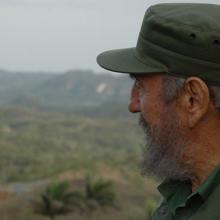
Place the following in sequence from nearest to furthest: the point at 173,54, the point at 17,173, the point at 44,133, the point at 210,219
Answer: the point at 210,219
the point at 173,54
the point at 17,173
the point at 44,133

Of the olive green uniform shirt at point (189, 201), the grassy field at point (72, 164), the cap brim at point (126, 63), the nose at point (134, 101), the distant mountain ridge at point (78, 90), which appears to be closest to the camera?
the olive green uniform shirt at point (189, 201)

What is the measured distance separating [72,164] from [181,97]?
2696 cm

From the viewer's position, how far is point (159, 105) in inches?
76.6

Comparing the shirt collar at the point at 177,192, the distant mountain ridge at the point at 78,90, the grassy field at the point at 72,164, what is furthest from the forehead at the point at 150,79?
the distant mountain ridge at the point at 78,90

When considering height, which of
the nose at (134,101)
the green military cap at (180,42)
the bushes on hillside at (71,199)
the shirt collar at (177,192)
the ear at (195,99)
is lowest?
the bushes on hillside at (71,199)

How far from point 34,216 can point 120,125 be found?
55899 mm

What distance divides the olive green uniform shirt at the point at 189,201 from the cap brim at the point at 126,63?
350mm

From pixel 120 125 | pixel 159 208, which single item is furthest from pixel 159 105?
pixel 120 125

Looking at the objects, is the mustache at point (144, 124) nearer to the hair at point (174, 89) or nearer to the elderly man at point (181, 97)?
the elderly man at point (181, 97)

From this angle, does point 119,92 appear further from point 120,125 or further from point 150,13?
point 150,13

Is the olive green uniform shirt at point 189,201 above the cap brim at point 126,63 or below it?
below

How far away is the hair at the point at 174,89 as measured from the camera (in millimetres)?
1841

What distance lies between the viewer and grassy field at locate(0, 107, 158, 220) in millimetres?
17641

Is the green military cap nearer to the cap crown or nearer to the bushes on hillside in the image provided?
the cap crown
